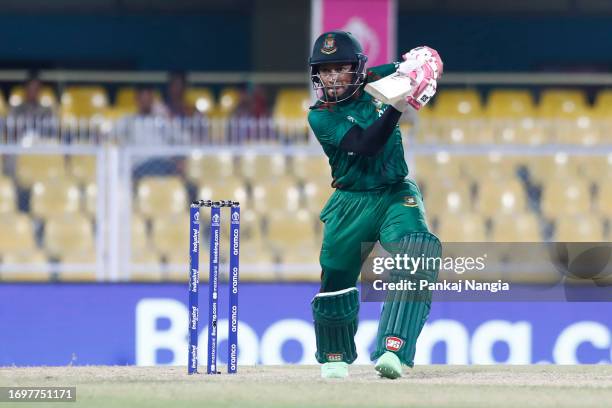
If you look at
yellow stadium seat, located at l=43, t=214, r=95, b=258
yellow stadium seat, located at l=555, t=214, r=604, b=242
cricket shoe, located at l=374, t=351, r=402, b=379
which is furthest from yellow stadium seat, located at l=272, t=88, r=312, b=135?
cricket shoe, located at l=374, t=351, r=402, b=379

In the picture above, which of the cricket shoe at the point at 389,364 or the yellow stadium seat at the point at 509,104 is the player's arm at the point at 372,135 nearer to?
the cricket shoe at the point at 389,364

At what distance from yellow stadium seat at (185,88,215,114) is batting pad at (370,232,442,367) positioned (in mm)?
7434

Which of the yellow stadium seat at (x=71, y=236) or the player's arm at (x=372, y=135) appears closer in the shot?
the player's arm at (x=372, y=135)

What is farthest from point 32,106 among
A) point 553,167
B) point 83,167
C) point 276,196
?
point 553,167

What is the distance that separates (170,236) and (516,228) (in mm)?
2550

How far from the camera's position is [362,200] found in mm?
7254

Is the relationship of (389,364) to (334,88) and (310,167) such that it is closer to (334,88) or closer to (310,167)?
(334,88)

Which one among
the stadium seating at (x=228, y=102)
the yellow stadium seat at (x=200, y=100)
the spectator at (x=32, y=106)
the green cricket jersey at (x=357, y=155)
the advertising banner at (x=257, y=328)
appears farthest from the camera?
the stadium seating at (x=228, y=102)

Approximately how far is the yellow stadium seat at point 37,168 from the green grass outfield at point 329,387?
2.75m

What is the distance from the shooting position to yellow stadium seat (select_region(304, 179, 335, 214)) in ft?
35.8

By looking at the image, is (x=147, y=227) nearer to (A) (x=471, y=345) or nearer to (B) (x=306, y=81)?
(A) (x=471, y=345)

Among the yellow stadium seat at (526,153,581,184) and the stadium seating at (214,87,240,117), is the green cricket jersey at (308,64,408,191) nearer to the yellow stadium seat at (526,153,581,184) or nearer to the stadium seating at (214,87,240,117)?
the yellow stadium seat at (526,153,581,184)

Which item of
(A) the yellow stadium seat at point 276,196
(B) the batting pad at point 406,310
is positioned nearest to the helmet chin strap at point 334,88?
(B) the batting pad at point 406,310

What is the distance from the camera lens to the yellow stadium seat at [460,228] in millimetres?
10820
